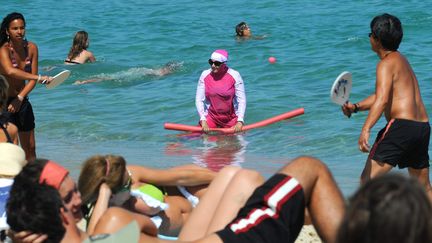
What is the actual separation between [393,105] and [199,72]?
32.5ft

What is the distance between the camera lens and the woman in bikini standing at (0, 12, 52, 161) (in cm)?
759

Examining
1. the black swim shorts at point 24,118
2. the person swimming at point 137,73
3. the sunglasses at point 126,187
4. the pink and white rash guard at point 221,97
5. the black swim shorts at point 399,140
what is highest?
the sunglasses at point 126,187

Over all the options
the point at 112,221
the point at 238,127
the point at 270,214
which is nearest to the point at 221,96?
the point at 238,127

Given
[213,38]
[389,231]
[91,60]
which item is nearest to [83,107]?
[91,60]

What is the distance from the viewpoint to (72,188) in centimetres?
385

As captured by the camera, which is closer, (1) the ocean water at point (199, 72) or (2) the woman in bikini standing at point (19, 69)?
(2) the woman in bikini standing at point (19, 69)

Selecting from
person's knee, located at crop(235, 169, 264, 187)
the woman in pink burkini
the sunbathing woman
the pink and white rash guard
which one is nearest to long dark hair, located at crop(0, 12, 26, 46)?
the sunbathing woman

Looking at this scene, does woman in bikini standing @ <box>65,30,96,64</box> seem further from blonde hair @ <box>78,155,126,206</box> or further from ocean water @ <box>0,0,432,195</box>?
blonde hair @ <box>78,155,126,206</box>

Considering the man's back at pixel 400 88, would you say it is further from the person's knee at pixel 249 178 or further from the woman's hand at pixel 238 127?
the woman's hand at pixel 238 127

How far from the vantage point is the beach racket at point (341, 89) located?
19.4ft

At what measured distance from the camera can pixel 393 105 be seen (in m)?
6.38

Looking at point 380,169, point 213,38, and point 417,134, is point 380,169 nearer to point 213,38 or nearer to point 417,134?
point 417,134

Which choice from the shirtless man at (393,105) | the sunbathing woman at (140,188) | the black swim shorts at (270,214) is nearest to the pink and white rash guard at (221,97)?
the shirtless man at (393,105)

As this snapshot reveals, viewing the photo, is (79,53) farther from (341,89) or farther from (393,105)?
(341,89)
